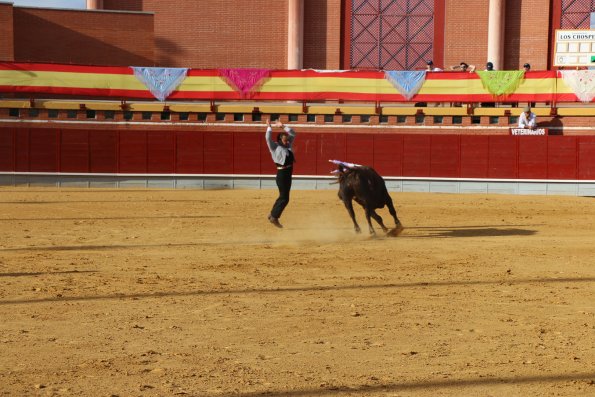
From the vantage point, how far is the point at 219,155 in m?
27.0

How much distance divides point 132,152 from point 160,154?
0.84 m

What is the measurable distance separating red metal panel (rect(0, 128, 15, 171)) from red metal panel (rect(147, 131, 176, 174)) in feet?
13.0

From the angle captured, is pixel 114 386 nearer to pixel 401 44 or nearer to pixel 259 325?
pixel 259 325

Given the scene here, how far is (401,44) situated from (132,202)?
16.0 meters

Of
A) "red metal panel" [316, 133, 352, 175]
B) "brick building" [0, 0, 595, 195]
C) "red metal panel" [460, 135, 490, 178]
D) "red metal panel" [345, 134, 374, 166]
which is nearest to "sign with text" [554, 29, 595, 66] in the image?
"brick building" [0, 0, 595, 195]

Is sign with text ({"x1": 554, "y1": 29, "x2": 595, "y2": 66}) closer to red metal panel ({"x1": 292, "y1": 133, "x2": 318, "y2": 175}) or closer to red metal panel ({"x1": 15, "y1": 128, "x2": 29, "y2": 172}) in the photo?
red metal panel ({"x1": 292, "y1": 133, "x2": 318, "y2": 175})

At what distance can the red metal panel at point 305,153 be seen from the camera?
27.0 metres

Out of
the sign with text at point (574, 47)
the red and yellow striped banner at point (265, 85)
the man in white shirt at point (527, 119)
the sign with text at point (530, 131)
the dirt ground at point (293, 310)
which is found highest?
the sign with text at point (574, 47)

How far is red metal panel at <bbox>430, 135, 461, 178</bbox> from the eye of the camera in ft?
86.7

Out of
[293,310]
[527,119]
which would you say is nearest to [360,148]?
[527,119]

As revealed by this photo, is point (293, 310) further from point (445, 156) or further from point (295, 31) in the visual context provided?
point (295, 31)

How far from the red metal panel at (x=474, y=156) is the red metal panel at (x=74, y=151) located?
11068 millimetres

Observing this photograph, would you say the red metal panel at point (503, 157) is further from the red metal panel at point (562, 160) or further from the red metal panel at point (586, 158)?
the red metal panel at point (586, 158)

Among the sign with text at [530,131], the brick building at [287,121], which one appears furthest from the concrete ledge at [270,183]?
the sign with text at [530,131]
